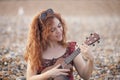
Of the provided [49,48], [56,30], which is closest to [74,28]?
[49,48]

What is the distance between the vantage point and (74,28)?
21359mm

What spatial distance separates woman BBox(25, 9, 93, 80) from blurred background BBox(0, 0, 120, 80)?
1917 millimetres

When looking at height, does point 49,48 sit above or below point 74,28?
below

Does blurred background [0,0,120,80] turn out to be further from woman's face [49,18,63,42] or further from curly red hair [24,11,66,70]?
woman's face [49,18,63,42]

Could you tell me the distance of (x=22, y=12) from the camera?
27.0 metres

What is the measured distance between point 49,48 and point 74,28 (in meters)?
14.1

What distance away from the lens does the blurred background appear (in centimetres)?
1018

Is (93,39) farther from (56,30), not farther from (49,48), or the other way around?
(49,48)

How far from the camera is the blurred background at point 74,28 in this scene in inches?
401

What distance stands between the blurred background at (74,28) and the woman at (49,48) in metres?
1.92

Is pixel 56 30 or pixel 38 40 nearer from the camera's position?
pixel 56 30

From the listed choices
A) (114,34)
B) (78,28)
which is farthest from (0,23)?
(114,34)

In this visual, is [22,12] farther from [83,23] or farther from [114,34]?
[114,34]

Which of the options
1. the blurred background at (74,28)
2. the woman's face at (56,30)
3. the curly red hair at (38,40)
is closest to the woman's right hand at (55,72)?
the curly red hair at (38,40)
